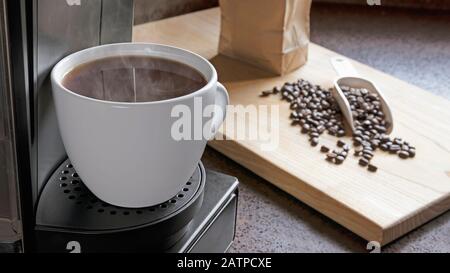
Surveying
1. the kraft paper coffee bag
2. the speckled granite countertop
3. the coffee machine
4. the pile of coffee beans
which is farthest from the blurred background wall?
the coffee machine

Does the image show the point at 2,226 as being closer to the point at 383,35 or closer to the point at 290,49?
the point at 290,49

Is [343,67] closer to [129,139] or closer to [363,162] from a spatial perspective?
[363,162]

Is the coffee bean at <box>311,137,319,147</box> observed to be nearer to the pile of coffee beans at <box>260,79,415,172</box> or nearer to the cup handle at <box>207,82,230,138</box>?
the pile of coffee beans at <box>260,79,415,172</box>

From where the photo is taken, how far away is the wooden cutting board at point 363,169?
577 mm

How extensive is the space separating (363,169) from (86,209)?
30cm

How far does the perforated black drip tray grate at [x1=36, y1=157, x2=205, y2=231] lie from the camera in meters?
0.44

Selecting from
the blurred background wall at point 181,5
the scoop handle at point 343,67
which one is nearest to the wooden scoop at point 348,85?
the scoop handle at point 343,67

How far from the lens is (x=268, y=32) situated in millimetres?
845

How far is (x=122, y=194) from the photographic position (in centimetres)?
44

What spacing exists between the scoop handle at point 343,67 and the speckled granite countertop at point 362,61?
0.18 ft

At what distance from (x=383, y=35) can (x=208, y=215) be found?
61cm

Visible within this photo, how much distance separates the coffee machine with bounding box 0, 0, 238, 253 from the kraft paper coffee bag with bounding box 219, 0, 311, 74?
0.36m

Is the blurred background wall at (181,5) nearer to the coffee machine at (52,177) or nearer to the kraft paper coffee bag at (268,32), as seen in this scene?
the kraft paper coffee bag at (268,32)

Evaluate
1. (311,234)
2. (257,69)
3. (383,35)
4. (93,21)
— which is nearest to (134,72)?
(93,21)
